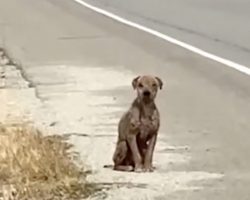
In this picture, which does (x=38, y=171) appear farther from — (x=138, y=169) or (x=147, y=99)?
(x=147, y=99)

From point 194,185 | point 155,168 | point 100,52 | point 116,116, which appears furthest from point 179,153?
point 100,52

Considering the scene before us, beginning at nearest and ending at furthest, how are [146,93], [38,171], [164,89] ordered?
[38,171], [146,93], [164,89]

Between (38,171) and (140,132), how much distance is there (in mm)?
767

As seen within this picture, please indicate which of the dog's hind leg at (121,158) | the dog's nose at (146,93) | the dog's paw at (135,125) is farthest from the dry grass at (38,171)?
the dog's nose at (146,93)

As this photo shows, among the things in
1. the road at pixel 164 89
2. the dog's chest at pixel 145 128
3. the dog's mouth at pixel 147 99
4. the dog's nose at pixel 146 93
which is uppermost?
the dog's nose at pixel 146 93

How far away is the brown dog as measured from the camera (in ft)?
25.8

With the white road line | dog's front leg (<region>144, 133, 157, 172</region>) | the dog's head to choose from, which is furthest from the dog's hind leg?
the white road line

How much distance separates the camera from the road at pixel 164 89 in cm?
835

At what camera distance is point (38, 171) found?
25.5 feet

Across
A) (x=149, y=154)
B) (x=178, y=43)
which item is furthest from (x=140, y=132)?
(x=178, y=43)

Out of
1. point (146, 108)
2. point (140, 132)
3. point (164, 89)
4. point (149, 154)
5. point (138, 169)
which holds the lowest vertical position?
point (164, 89)

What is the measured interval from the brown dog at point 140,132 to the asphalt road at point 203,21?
7023 millimetres

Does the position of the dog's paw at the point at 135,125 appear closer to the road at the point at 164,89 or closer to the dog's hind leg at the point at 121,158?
the dog's hind leg at the point at 121,158

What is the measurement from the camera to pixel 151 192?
24.5 feet
